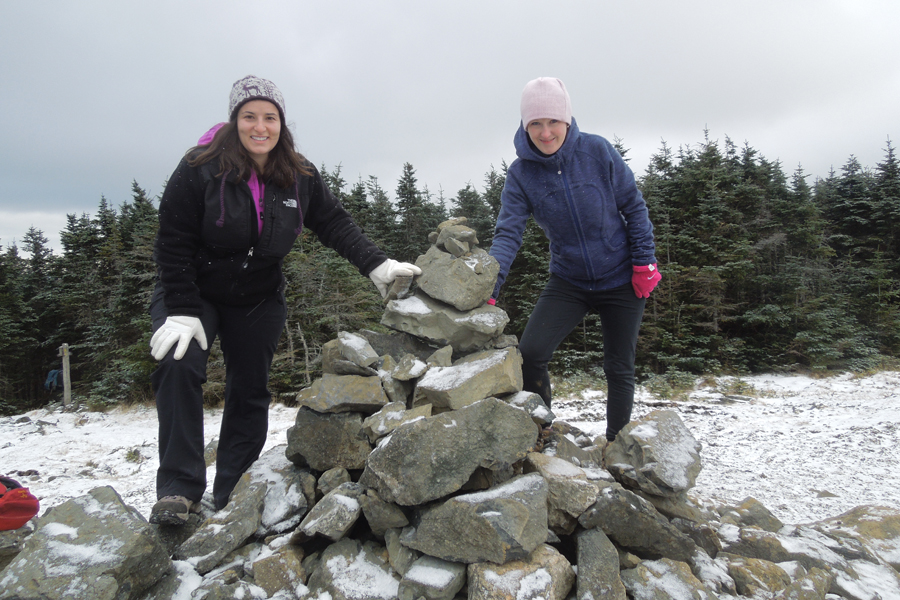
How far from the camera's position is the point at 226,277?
107 inches

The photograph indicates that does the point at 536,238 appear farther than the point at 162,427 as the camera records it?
Yes

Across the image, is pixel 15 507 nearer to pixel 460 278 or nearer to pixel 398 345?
pixel 398 345

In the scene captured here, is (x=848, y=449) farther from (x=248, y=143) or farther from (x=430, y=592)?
(x=248, y=143)

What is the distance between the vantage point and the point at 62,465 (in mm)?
6449

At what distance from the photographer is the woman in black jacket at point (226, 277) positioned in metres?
2.51

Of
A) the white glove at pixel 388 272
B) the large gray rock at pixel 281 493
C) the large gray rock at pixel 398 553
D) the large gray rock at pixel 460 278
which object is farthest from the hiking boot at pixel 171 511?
Answer: the large gray rock at pixel 460 278

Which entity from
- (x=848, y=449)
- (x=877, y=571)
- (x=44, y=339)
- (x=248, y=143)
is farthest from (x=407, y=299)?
(x=44, y=339)

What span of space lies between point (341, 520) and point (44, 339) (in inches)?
1241

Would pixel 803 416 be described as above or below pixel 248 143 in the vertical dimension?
below

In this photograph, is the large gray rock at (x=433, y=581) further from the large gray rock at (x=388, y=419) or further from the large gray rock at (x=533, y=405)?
the large gray rock at (x=533, y=405)

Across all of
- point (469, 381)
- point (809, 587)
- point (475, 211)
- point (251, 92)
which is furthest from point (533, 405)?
point (475, 211)

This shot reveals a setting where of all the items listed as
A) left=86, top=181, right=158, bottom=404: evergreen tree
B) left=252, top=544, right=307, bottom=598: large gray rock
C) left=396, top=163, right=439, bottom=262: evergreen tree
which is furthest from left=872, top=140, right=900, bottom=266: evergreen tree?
left=86, top=181, right=158, bottom=404: evergreen tree

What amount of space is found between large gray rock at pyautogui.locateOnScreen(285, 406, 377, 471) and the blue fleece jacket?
1.40 meters

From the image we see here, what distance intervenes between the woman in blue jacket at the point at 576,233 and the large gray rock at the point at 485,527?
1264mm
